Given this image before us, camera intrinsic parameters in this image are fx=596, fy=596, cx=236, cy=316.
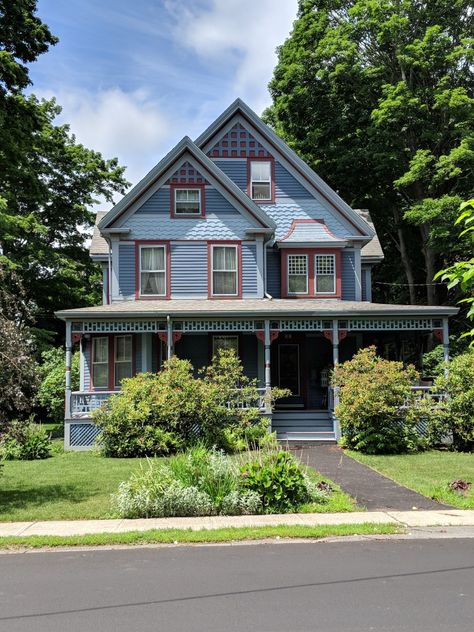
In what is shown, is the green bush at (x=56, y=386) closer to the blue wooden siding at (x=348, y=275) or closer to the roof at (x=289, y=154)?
the roof at (x=289, y=154)

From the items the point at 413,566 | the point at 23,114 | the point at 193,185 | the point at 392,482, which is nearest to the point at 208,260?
the point at 193,185

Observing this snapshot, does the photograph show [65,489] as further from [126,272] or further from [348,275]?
[348,275]

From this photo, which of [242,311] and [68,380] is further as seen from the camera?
[242,311]

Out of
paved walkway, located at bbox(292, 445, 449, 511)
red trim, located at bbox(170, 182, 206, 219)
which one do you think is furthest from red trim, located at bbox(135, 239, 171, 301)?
paved walkway, located at bbox(292, 445, 449, 511)

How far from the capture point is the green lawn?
10000mm

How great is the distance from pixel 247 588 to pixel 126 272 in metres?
15.9

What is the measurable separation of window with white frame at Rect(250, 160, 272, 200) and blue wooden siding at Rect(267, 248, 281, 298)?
2.19 metres

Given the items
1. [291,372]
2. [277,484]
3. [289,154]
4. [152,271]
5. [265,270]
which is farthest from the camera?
[289,154]

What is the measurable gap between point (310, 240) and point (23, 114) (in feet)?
35.9

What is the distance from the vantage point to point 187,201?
70.3 ft

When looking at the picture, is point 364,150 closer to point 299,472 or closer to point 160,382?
point 160,382

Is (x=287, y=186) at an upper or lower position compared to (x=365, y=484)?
upper

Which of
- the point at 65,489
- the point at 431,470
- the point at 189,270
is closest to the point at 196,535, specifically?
the point at 65,489

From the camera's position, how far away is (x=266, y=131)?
75.6 ft
